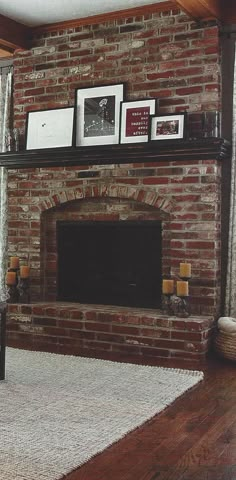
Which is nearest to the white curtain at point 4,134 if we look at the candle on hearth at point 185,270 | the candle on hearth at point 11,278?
the candle on hearth at point 11,278

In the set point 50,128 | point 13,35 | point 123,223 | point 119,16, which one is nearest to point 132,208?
point 123,223

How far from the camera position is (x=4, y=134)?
543 cm

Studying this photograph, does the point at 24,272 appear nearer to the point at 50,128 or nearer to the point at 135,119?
the point at 50,128

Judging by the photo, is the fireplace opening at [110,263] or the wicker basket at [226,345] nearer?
the wicker basket at [226,345]

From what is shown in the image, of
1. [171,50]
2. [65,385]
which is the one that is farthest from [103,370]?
[171,50]

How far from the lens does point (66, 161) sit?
4.80m

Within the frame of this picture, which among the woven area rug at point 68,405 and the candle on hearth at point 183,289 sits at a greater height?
the candle on hearth at point 183,289

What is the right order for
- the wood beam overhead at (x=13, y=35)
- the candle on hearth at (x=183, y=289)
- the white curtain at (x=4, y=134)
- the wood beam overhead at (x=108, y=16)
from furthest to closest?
the white curtain at (x=4, y=134) < the wood beam overhead at (x=13, y=35) < the wood beam overhead at (x=108, y=16) < the candle on hearth at (x=183, y=289)

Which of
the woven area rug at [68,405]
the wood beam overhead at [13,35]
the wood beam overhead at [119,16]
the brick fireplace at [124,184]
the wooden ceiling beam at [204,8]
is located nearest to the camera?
the woven area rug at [68,405]

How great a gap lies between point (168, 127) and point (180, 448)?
2626 mm

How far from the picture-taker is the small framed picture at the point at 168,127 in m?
4.39

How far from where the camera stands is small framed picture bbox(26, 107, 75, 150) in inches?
192

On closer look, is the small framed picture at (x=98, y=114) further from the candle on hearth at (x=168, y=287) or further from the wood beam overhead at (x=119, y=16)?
the candle on hearth at (x=168, y=287)

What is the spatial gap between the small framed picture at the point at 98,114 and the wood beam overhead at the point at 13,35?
0.70 m
